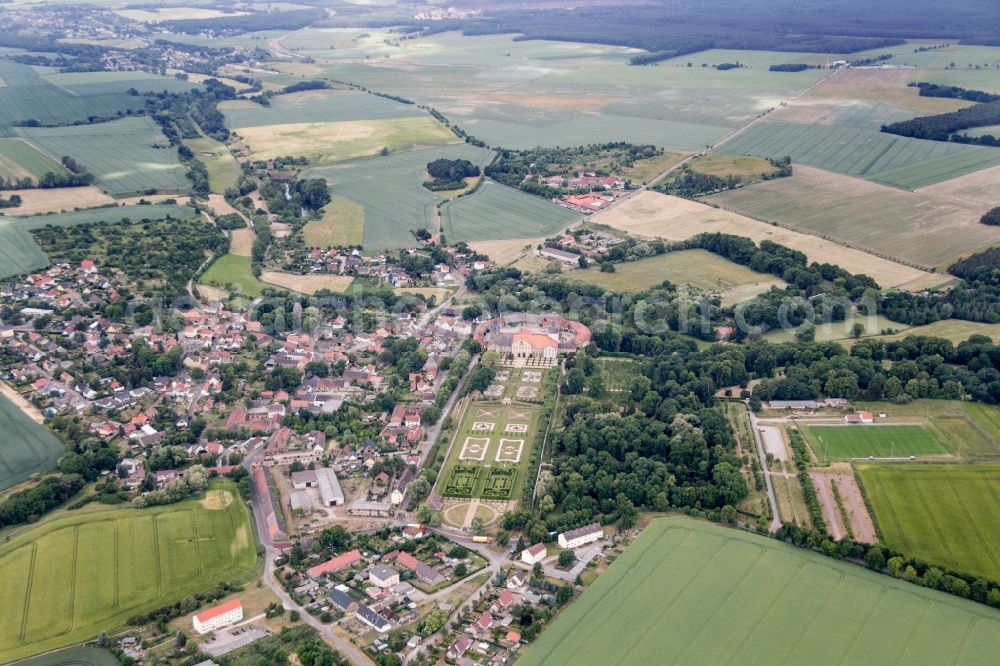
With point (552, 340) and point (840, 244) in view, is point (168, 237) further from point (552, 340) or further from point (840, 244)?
point (840, 244)

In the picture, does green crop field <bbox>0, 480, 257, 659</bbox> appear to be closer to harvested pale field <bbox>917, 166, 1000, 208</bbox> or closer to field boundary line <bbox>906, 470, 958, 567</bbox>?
field boundary line <bbox>906, 470, 958, 567</bbox>

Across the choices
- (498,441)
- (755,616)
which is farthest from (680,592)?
(498,441)

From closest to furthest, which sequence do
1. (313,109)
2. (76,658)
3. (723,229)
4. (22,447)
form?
(76,658) → (22,447) → (723,229) → (313,109)

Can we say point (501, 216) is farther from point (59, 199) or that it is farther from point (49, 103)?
point (49, 103)

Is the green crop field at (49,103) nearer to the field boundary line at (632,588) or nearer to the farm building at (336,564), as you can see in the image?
the farm building at (336,564)

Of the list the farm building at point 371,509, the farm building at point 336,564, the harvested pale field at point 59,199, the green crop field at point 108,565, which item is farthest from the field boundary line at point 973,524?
the harvested pale field at point 59,199

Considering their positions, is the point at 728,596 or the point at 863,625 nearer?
the point at 863,625
